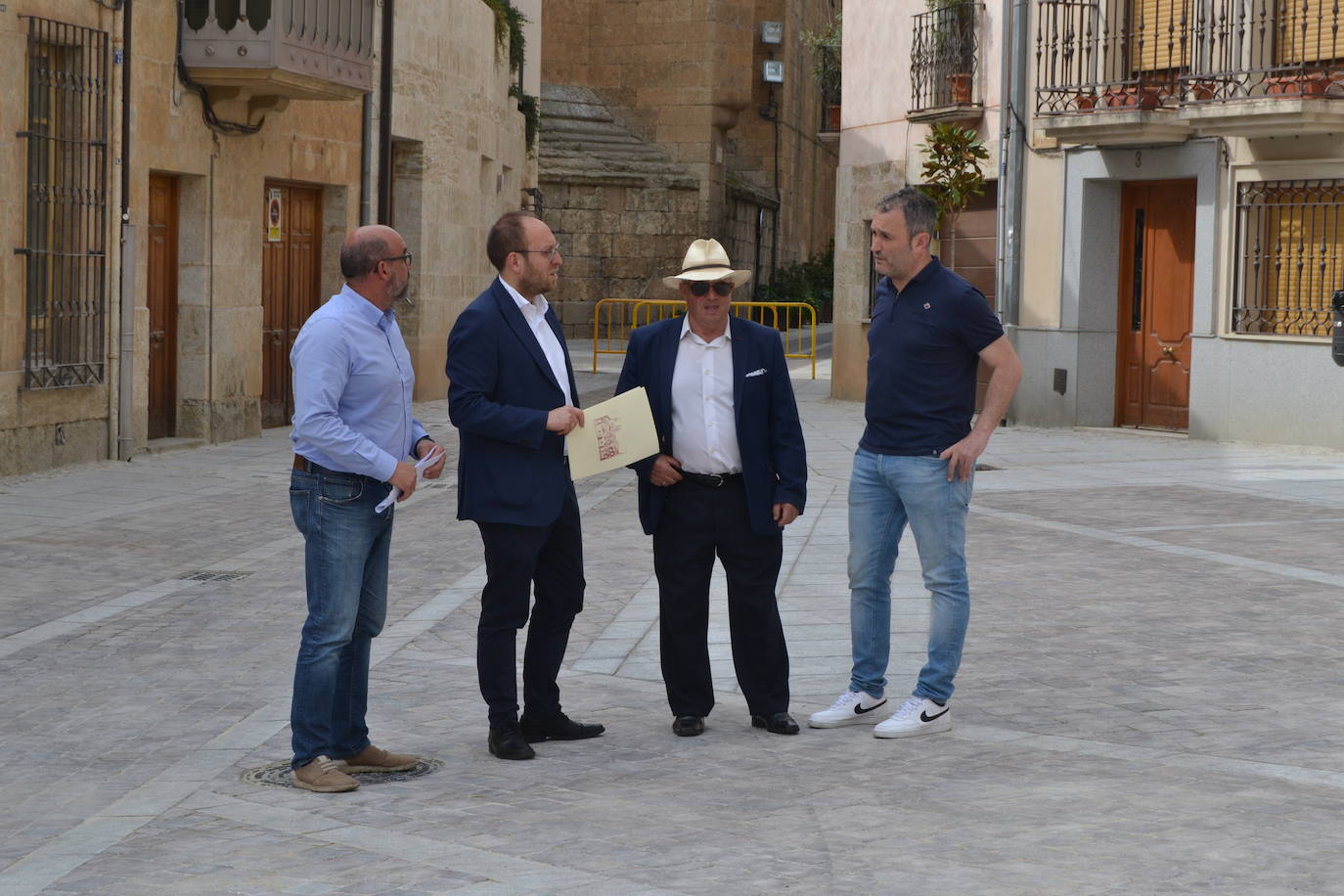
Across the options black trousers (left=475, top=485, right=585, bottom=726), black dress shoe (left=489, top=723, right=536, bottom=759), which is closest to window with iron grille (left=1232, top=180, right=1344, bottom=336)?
black trousers (left=475, top=485, right=585, bottom=726)

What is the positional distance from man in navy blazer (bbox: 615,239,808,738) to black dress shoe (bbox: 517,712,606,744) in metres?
0.36

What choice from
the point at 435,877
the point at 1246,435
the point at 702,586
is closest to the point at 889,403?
the point at 702,586

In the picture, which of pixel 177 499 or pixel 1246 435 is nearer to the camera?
pixel 177 499

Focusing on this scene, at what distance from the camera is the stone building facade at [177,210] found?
1462 cm

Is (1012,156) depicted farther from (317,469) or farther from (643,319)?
(643,319)

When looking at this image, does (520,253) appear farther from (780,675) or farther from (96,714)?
(96,714)

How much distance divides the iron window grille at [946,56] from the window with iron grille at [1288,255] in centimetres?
439

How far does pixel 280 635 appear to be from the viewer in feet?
27.8

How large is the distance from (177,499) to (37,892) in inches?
351

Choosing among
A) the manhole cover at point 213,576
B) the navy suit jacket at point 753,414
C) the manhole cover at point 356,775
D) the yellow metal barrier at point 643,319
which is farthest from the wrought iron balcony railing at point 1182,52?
the manhole cover at point 356,775

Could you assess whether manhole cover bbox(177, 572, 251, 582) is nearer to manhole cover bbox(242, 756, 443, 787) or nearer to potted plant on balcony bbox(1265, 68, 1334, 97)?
manhole cover bbox(242, 756, 443, 787)

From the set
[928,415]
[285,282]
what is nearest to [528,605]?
[928,415]

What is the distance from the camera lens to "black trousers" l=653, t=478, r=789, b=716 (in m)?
6.63

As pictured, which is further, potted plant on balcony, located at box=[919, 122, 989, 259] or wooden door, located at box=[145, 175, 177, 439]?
potted plant on balcony, located at box=[919, 122, 989, 259]
